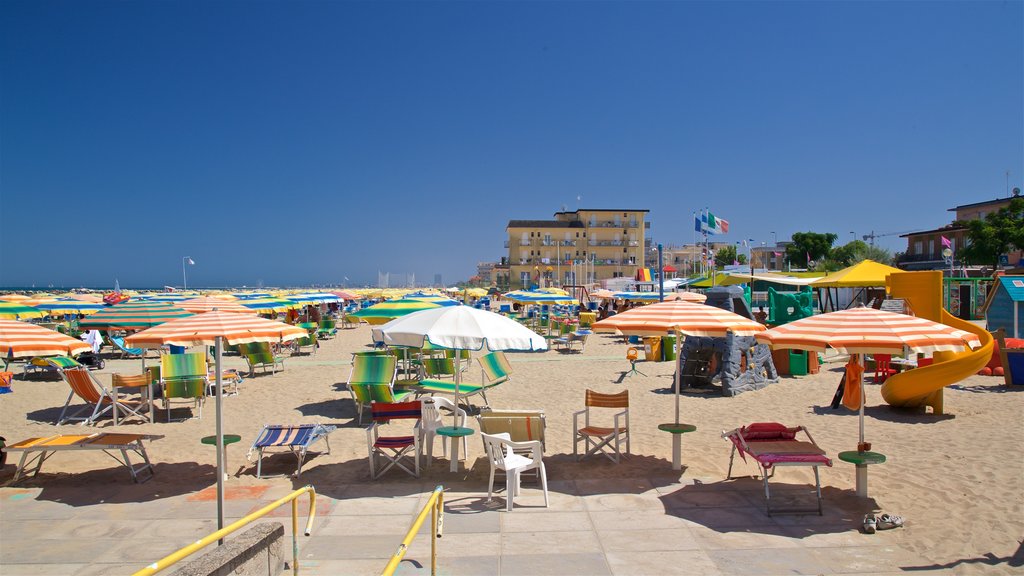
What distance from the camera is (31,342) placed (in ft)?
18.9

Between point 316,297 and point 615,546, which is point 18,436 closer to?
point 615,546

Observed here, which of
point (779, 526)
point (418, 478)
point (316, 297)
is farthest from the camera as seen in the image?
point (316, 297)

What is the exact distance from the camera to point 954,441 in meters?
7.62

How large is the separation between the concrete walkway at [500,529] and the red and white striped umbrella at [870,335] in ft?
4.85

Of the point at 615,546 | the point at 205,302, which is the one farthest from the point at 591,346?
the point at 615,546

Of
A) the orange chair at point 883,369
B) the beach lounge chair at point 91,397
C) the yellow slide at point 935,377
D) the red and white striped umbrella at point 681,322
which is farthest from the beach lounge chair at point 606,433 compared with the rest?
the orange chair at point 883,369

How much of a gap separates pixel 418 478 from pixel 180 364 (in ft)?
18.8

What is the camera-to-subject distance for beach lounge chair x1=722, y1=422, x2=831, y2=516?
5320 mm

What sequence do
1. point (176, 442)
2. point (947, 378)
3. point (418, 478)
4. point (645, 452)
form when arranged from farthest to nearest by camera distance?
1. point (947, 378)
2. point (176, 442)
3. point (645, 452)
4. point (418, 478)

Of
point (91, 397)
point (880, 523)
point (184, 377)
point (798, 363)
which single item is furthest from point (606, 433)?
point (798, 363)

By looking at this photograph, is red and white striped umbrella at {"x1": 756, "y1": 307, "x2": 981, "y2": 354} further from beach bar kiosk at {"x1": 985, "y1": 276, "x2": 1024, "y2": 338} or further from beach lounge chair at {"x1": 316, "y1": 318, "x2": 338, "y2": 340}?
beach lounge chair at {"x1": 316, "y1": 318, "x2": 338, "y2": 340}

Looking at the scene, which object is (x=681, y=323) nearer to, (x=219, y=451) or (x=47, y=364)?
(x=219, y=451)

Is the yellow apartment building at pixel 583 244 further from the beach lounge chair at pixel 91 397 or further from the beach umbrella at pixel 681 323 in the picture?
the beach umbrella at pixel 681 323

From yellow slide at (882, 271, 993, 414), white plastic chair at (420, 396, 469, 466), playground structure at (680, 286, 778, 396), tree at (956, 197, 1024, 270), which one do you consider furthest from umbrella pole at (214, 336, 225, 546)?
tree at (956, 197, 1024, 270)
